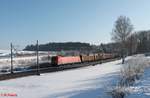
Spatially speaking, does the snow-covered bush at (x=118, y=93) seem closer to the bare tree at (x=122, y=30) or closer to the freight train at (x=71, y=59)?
the freight train at (x=71, y=59)

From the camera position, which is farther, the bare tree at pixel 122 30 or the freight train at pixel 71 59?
the bare tree at pixel 122 30

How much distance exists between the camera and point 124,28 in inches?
3415

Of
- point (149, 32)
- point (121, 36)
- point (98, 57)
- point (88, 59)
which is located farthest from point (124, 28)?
point (149, 32)

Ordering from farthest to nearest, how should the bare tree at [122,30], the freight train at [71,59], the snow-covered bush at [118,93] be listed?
the bare tree at [122,30], the freight train at [71,59], the snow-covered bush at [118,93]

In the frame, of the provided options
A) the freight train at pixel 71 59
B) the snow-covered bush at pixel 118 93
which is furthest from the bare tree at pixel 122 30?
the snow-covered bush at pixel 118 93

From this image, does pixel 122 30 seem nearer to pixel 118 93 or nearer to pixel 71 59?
pixel 71 59

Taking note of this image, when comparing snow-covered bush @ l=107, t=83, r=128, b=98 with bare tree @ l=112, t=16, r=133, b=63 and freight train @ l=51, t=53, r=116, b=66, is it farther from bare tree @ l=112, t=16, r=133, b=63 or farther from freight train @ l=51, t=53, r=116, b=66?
bare tree @ l=112, t=16, r=133, b=63

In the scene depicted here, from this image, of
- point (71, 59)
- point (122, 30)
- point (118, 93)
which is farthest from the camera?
point (122, 30)

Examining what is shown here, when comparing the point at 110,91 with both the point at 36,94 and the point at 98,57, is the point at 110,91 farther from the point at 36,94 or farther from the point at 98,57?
the point at 98,57

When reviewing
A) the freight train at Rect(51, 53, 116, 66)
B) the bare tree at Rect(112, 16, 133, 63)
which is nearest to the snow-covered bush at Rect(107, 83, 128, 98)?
the freight train at Rect(51, 53, 116, 66)

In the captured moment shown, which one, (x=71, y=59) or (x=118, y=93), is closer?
(x=118, y=93)

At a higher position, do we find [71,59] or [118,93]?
[71,59]

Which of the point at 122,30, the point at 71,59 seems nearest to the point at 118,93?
the point at 71,59

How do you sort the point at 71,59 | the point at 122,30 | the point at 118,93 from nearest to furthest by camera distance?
1. the point at 118,93
2. the point at 71,59
3. the point at 122,30
